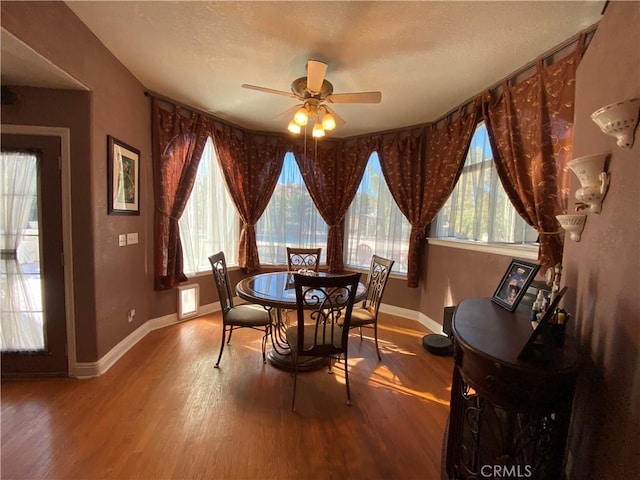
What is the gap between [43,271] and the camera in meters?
2.33

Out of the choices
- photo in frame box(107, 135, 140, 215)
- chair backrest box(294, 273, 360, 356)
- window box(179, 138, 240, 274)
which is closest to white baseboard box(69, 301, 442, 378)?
window box(179, 138, 240, 274)

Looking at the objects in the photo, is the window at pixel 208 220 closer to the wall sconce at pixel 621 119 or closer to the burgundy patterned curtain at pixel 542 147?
the burgundy patterned curtain at pixel 542 147

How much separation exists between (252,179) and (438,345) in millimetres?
3272

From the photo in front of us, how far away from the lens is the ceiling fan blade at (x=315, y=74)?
2.13 m

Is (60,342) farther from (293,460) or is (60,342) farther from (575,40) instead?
(575,40)

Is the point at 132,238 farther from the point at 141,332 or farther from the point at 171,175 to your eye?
the point at 141,332

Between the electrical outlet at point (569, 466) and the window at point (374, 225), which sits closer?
the electrical outlet at point (569, 466)

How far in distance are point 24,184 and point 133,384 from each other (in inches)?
70.0

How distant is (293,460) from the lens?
1655 mm

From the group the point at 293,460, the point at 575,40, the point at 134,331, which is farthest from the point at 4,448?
the point at 575,40

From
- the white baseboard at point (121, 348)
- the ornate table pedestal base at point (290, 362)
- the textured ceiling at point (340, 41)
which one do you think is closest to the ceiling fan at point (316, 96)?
the textured ceiling at point (340, 41)

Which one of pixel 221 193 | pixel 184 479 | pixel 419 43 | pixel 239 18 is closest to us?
pixel 184 479

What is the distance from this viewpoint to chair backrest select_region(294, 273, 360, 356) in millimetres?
1986

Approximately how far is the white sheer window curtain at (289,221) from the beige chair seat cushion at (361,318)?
1827 millimetres
